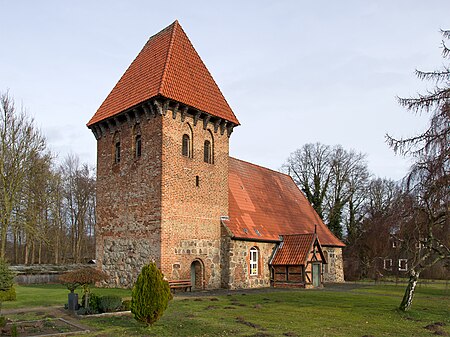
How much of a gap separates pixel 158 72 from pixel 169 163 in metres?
Result: 4.93

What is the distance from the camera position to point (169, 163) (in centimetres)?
2028

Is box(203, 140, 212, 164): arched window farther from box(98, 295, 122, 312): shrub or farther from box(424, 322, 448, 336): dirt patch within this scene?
box(424, 322, 448, 336): dirt patch

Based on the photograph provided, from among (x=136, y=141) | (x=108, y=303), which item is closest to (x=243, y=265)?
(x=136, y=141)

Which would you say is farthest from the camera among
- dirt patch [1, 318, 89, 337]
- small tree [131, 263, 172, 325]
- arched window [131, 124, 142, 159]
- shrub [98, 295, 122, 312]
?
arched window [131, 124, 142, 159]

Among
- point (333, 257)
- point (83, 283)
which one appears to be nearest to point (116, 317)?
point (83, 283)

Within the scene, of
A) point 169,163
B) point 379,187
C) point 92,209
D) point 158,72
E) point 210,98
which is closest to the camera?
point 169,163

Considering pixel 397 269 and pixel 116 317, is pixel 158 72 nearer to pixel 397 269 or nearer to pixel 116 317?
pixel 116 317

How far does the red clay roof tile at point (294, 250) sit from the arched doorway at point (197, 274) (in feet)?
17.2

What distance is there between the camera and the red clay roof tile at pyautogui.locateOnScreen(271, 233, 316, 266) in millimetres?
23969

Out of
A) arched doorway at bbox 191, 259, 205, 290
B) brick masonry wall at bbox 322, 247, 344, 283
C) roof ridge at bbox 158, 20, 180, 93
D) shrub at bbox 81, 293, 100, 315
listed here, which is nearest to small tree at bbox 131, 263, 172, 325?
shrub at bbox 81, 293, 100, 315

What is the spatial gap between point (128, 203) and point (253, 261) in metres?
7.74

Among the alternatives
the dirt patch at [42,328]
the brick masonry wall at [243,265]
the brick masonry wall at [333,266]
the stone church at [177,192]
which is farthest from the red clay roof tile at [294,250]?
the dirt patch at [42,328]

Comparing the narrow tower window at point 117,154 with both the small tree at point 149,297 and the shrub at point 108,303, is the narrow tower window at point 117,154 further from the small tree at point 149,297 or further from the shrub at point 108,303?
the small tree at point 149,297

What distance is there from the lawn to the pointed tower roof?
974cm
